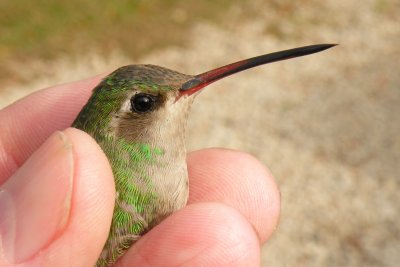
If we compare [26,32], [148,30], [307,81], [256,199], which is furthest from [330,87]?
[256,199]

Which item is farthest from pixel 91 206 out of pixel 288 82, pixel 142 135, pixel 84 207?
pixel 288 82

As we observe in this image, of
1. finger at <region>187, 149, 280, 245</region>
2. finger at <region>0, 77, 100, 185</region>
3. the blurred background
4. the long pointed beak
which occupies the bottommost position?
the blurred background

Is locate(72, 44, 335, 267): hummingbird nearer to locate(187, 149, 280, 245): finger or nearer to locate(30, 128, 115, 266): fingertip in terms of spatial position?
locate(30, 128, 115, 266): fingertip

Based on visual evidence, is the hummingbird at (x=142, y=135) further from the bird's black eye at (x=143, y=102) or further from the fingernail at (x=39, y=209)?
the fingernail at (x=39, y=209)

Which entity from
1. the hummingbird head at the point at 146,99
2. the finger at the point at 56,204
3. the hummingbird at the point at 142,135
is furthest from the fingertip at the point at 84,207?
the hummingbird head at the point at 146,99

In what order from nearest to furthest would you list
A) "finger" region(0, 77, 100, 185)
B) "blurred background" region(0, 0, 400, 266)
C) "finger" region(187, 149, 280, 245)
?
1. "finger" region(187, 149, 280, 245)
2. "finger" region(0, 77, 100, 185)
3. "blurred background" region(0, 0, 400, 266)

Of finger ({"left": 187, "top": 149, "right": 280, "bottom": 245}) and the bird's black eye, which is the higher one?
the bird's black eye

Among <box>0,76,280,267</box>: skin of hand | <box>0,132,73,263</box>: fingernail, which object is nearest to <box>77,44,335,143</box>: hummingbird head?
<box>0,76,280,267</box>: skin of hand

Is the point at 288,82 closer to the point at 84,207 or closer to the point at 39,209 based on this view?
the point at 84,207
